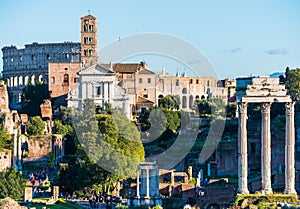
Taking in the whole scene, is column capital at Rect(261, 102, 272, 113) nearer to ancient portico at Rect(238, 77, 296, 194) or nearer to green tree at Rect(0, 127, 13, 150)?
ancient portico at Rect(238, 77, 296, 194)

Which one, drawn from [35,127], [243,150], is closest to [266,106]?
[243,150]

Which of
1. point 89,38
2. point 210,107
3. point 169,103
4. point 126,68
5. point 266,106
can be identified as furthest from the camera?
point 126,68

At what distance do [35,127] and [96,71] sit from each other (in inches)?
607

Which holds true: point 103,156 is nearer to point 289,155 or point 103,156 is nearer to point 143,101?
point 289,155

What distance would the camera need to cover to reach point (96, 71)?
79.8 meters

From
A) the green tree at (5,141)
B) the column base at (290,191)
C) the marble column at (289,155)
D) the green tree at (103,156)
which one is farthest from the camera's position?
the green tree at (5,141)

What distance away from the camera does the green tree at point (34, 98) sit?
79.3 meters

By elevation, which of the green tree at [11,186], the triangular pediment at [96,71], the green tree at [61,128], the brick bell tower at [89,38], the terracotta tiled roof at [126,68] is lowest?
the green tree at [11,186]

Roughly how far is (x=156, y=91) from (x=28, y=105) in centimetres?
1313

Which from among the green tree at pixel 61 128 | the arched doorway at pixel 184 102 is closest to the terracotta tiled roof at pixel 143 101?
the arched doorway at pixel 184 102

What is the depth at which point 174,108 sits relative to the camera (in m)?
80.5

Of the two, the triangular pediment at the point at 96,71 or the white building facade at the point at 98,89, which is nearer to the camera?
the white building facade at the point at 98,89

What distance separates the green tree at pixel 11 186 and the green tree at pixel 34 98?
30500 millimetres

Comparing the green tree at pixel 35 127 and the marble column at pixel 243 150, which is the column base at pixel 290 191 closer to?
the marble column at pixel 243 150
